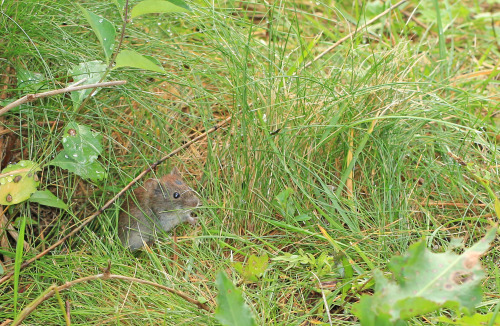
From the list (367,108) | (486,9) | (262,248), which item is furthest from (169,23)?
(486,9)

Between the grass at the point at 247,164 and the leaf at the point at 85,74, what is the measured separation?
0.06 metres

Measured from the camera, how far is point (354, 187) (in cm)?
295

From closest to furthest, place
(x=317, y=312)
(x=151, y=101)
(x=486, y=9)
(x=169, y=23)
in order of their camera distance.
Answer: (x=317, y=312) → (x=151, y=101) → (x=169, y=23) → (x=486, y=9)

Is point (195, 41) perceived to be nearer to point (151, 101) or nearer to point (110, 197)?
point (151, 101)

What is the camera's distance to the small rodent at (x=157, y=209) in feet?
9.90

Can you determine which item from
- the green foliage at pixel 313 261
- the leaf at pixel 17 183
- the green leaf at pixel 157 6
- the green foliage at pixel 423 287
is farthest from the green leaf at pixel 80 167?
the green foliage at pixel 423 287

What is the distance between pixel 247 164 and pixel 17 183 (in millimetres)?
1065

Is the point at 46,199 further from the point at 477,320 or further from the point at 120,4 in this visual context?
the point at 477,320

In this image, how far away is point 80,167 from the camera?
8.89 ft

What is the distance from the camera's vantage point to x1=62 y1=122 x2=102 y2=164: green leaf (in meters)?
2.68

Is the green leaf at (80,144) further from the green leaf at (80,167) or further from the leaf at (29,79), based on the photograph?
the leaf at (29,79)

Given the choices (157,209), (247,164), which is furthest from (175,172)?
(247,164)

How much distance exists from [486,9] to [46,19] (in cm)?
388

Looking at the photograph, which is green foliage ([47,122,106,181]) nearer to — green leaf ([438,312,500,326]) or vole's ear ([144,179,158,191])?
vole's ear ([144,179,158,191])
